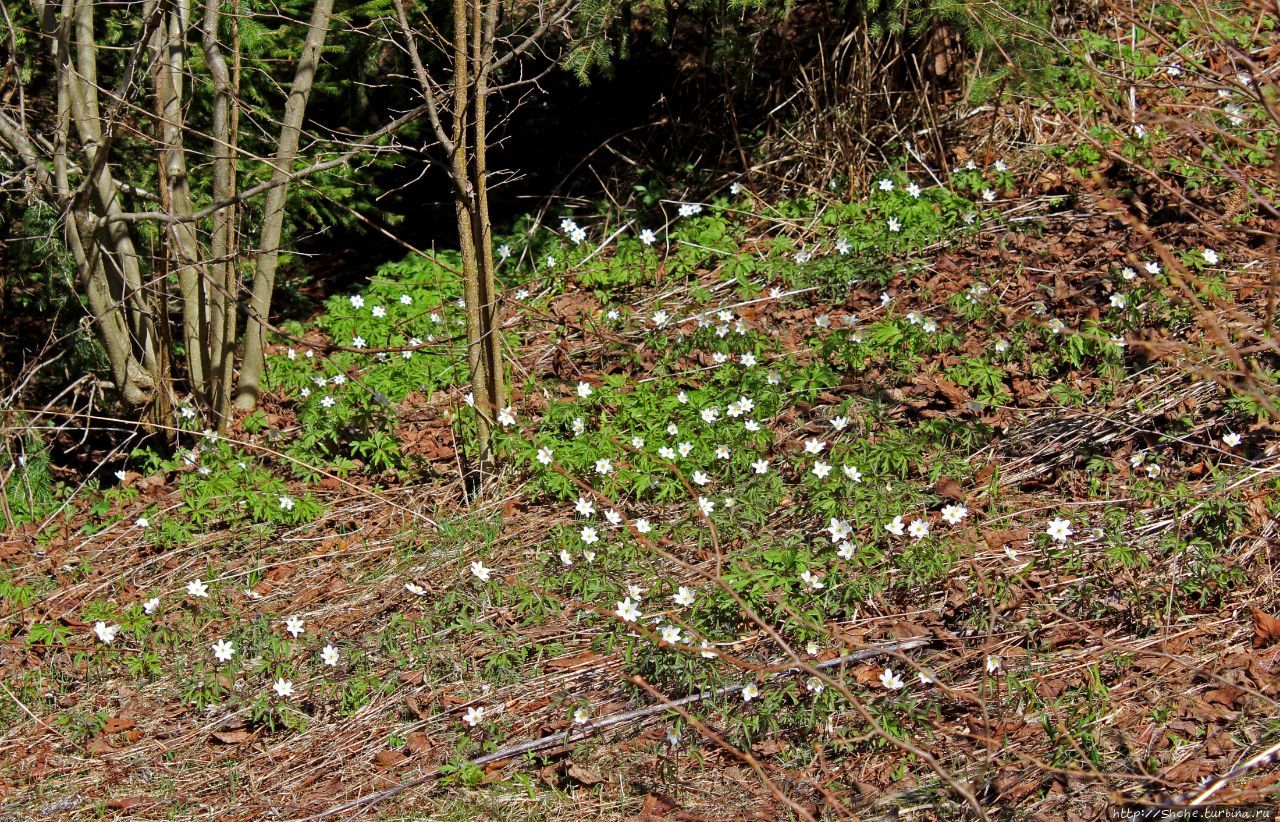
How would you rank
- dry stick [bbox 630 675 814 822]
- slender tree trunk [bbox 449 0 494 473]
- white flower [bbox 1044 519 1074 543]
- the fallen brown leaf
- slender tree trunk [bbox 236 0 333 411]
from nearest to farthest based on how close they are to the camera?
1. dry stick [bbox 630 675 814 822]
2. the fallen brown leaf
3. white flower [bbox 1044 519 1074 543]
4. slender tree trunk [bbox 449 0 494 473]
5. slender tree trunk [bbox 236 0 333 411]

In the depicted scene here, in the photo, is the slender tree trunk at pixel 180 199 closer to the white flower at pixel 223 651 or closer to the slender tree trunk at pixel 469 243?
the slender tree trunk at pixel 469 243

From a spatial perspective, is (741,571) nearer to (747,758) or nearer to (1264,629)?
(747,758)

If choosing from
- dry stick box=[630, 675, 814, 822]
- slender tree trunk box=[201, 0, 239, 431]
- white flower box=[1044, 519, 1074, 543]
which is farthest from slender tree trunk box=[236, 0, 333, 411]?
white flower box=[1044, 519, 1074, 543]

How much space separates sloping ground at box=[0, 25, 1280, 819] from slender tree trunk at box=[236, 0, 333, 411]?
19cm

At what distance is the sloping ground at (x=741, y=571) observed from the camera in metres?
3.28

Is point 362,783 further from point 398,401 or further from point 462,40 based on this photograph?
point 462,40

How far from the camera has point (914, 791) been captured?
311 cm

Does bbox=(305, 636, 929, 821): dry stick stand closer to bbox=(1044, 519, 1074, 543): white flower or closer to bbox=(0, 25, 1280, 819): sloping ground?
bbox=(0, 25, 1280, 819): sloping ground

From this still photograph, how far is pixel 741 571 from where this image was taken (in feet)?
12.5

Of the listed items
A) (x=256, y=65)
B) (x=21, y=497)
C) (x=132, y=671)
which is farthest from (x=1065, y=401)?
(x=21, y=497)

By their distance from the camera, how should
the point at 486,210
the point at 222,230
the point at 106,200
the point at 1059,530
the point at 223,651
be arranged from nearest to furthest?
the point at 1059,530 → the point at 223,651 → the point at 486,210 → the point at 106,200 → the point at 222,230

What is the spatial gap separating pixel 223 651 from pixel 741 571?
1.83m

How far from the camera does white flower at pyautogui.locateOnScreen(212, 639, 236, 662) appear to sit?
391 cm

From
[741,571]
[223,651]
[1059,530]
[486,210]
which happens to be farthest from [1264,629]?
[223,651]
